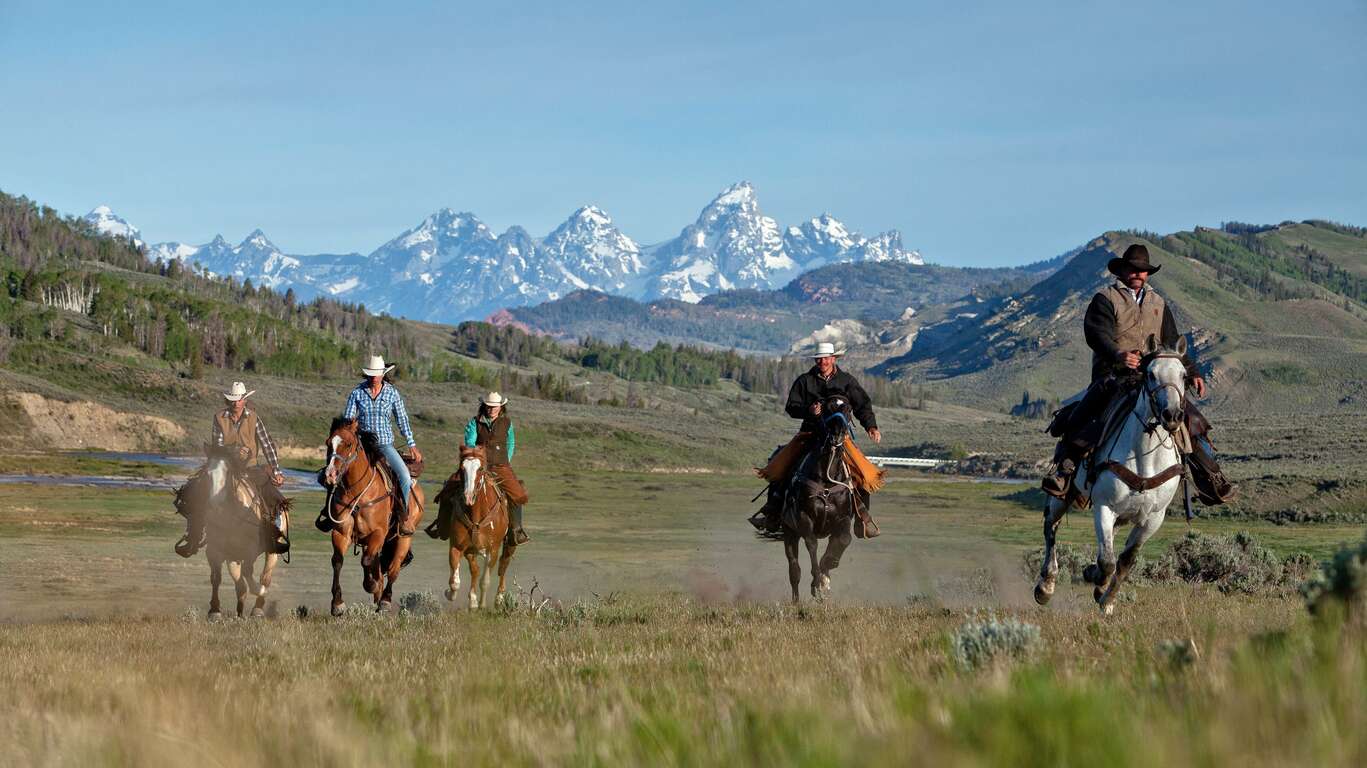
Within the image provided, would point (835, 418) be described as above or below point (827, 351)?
below

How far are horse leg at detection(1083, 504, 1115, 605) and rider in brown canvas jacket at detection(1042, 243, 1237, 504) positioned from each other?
824 millimetres

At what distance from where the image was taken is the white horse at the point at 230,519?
20266mm

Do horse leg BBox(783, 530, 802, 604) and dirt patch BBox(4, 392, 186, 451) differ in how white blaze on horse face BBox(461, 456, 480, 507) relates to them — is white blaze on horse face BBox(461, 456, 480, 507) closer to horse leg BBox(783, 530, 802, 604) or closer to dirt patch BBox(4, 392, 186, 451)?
horse leg BBox(783, 530, 802, 604)

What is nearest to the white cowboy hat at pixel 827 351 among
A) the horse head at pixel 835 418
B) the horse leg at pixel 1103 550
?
the horse head at pixel 835 418

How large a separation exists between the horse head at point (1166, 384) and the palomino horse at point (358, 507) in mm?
10777

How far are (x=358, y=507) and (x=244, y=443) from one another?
221 cm

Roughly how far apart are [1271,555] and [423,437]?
Result: 90.8 meters

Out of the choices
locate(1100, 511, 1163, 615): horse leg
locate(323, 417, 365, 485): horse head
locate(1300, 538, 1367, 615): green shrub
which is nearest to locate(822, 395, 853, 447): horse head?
locate(1100, 511, 1163, 615): horse leg

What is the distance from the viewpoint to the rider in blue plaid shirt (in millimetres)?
19656

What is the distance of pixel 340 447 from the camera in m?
19.2

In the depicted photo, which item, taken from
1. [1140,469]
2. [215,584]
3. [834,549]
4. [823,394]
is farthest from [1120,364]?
[215,584]

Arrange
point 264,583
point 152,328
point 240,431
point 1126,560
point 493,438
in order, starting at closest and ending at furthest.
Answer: point 1126,560, point 240,431, point 264,583, point 493,438, point 152,328

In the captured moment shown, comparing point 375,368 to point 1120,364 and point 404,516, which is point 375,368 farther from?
point 1120,364

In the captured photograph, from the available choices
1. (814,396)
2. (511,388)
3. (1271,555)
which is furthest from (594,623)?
(511,388)
